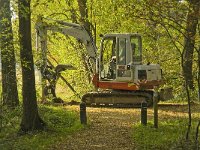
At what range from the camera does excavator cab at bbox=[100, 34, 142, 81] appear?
18281 millimetres

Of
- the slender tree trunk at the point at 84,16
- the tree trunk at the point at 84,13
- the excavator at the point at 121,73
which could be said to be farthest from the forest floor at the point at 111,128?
the tree trunk at the point at 84,13

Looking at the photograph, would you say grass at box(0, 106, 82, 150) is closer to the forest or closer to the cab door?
the forest

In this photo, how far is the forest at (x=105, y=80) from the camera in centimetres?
1004

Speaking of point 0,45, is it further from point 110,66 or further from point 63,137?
point 110,66

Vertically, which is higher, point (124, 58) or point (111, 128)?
point (124, 58)

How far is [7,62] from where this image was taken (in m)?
14.9

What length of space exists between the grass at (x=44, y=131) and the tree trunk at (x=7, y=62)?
774 millimetres

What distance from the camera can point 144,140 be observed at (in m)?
11.1

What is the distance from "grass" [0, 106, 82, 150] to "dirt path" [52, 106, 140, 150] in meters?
0.43

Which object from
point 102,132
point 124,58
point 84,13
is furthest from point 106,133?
point 84,13

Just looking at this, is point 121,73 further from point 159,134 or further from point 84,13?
point 84,13

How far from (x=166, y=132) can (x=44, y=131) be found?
3643mm

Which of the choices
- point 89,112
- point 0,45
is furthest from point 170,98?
point 0,45

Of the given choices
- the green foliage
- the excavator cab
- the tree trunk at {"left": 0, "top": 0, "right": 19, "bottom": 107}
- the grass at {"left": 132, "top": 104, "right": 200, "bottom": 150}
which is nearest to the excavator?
the excavator cab
